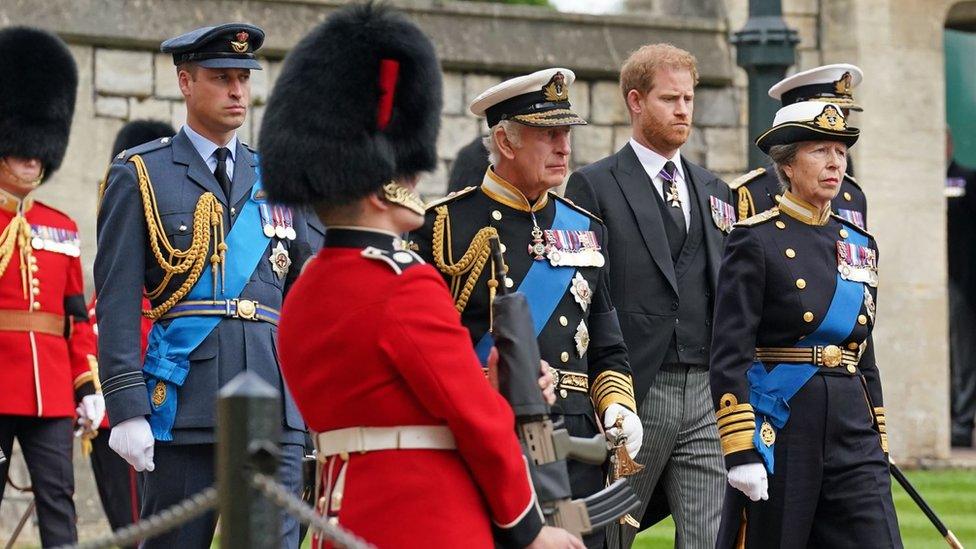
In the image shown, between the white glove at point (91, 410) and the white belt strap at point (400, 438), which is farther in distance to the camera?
the white glove at point (91, 410)

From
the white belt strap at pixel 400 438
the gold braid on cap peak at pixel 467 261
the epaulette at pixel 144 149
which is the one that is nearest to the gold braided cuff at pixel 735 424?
the gold braid on cap peak at pixel 467 261

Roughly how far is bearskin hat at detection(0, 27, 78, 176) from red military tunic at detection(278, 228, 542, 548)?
475 cm

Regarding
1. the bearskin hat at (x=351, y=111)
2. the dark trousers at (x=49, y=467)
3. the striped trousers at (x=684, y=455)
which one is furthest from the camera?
the dark trousers at (x=49, y=467)

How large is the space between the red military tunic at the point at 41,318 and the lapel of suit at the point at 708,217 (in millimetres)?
2796

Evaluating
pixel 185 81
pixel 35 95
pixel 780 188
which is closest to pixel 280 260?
pixel 185 81

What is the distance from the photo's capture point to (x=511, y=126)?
255 inches

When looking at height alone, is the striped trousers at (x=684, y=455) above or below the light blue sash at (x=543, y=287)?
below

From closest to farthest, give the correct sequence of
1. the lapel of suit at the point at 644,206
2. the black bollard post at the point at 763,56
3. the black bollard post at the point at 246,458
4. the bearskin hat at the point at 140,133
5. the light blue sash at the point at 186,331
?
the black bollard post at the point at 246,458 < the light blue sash at the point at 186,331 < the lapel of suit at the point at 644,206 < the black bollard post at the point at 763,56 < the bearskin hat at the point at 140,133

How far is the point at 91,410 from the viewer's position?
Answer: 8828 mm

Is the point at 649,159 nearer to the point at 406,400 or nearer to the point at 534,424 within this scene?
the point at 534,424

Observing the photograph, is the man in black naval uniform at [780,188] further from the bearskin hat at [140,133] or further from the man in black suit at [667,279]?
the bearskin hat at [140,133]

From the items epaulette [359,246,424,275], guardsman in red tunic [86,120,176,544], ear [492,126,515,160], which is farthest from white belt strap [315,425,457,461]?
guardsman in red tunic [86,120,176,544]

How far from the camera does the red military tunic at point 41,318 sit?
856 cm

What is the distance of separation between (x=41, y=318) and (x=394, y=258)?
176 inches
